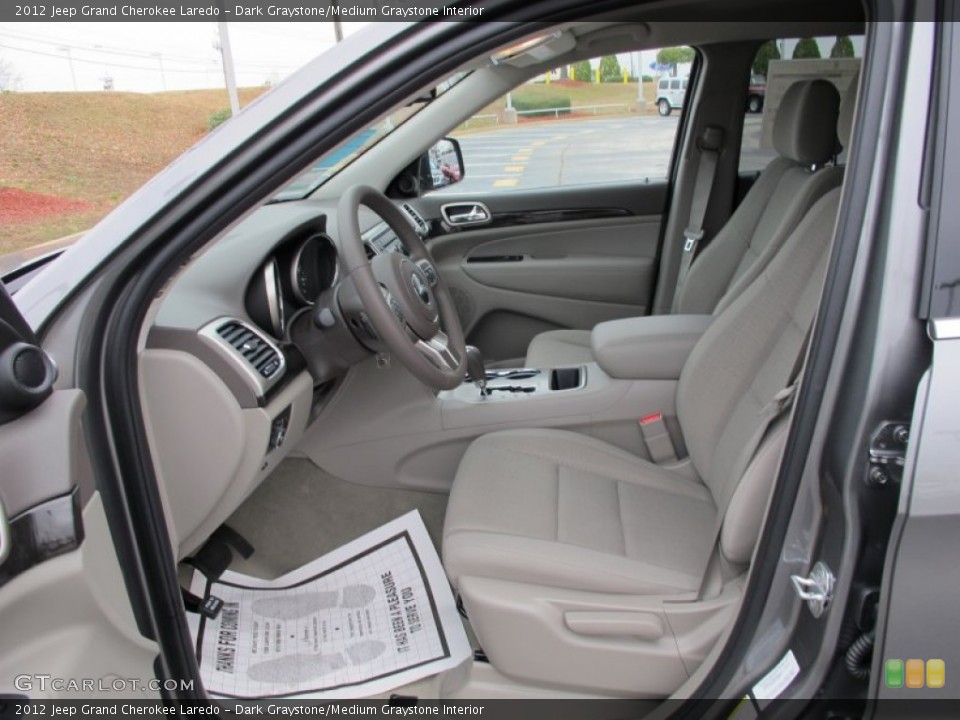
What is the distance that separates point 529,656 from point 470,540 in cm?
23

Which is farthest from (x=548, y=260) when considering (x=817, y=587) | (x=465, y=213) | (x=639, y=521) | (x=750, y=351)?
(x=817, y=587)

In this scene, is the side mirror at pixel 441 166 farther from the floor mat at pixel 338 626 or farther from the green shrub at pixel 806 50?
the floor mat at pixel 338 626

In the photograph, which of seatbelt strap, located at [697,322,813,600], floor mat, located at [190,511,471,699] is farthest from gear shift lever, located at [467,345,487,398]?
seatbelt strap, located at [697,322,813,600]

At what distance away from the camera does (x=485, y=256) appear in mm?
3029

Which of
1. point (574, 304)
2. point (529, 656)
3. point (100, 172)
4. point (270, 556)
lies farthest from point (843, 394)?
point (100, 172)

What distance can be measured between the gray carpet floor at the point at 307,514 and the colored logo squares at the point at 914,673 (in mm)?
1107

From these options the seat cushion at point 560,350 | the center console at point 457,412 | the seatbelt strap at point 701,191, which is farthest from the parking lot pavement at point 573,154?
A: the center console at point 457,412

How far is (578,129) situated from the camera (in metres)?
3.01

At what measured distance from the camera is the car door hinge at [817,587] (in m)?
0.99

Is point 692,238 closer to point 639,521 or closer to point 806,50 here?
point 806,50

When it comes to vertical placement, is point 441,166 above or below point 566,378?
above

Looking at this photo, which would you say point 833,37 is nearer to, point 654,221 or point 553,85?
point 553,85

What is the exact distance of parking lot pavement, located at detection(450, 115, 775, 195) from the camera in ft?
9.46

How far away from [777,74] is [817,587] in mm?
1920
